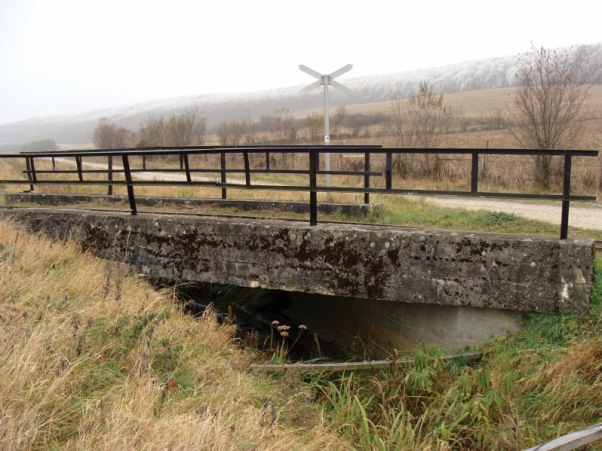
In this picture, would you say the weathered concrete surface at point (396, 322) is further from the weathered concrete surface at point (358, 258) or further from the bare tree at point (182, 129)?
the bare tree at point (182, 129)

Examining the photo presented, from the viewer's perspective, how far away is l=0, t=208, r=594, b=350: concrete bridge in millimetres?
4797

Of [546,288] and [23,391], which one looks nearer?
[23,391]

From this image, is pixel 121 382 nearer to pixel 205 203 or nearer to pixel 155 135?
pixel 205 203

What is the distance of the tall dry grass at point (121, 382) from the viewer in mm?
2572

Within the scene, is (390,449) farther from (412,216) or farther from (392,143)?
(392,143)

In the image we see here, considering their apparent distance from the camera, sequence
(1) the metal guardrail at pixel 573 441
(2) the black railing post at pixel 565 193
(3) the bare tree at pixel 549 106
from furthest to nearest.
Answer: (3) the bare tree at pixel 549 106, (2) the black railing post at pixel 565 193, (1) the metal guardrail at pixel 573 441

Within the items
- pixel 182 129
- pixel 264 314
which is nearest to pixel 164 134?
pixel 182 129

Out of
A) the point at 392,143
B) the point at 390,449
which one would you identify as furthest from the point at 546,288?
the point at 392,143

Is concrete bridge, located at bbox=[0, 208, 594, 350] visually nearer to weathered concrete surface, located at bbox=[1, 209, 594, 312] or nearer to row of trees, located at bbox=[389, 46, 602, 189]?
weathered concrete surface, located at bbox=[1, 209, 594, 312]

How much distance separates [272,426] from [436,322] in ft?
10.5

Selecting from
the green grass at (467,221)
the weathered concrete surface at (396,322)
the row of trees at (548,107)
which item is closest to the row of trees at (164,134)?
the row of trees at (548,107)

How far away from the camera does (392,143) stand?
19.4 m

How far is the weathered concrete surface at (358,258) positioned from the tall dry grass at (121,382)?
3.56ft

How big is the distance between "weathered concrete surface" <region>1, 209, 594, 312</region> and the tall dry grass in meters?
1.09
